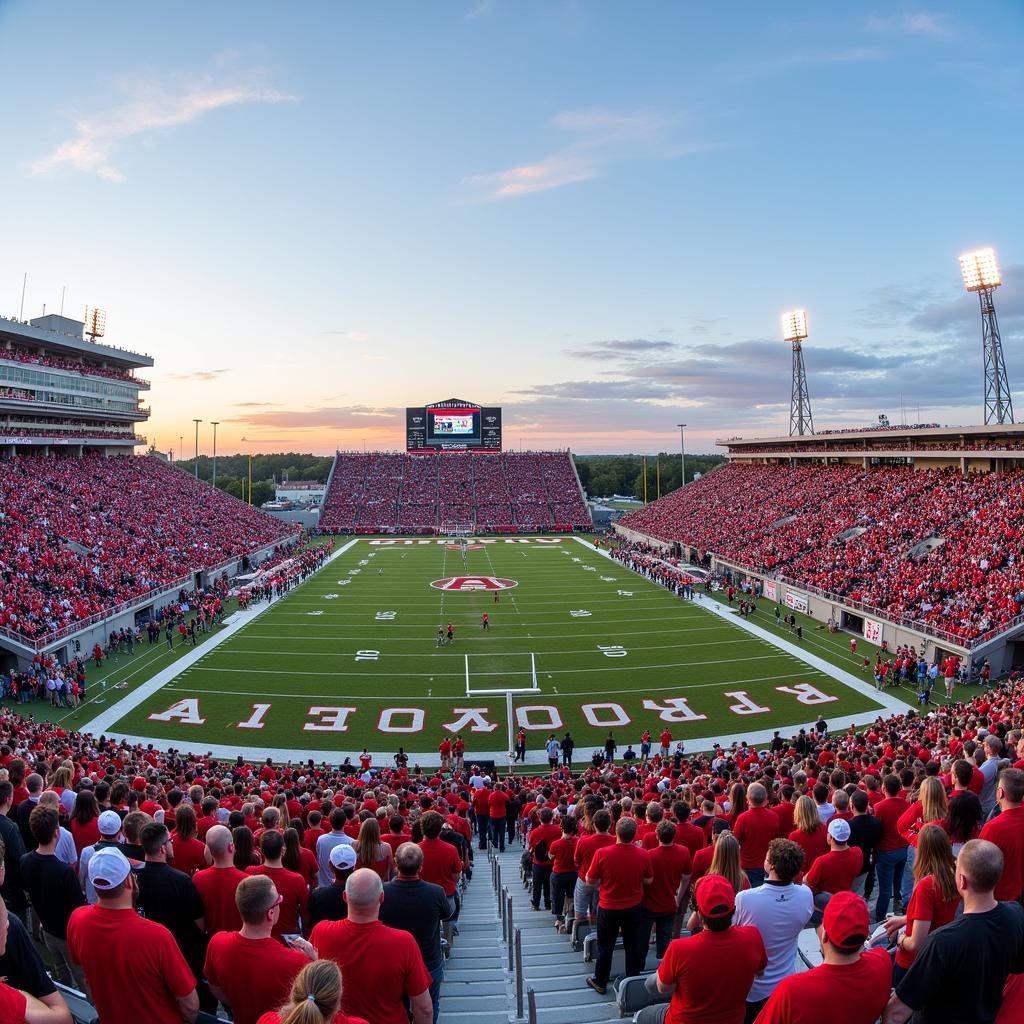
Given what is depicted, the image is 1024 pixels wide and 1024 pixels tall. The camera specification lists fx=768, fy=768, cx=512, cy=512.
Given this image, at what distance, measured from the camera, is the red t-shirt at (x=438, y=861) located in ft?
21.8

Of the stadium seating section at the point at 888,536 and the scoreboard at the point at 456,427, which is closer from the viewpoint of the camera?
the stadium seating section at the point at 888,536

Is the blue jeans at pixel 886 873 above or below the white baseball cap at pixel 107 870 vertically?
below

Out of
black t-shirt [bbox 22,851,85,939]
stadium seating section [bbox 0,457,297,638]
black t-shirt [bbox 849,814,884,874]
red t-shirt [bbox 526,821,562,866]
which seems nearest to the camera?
black t-shirt [bbox 22,851,85,939]

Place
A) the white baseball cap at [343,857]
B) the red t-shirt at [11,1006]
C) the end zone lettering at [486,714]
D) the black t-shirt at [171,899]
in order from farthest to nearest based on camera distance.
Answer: the end zone lettering at [486,714], the black t-shirt at [171,899], the white baseball cap at [343,857], the red t-shirt at [11,1006]

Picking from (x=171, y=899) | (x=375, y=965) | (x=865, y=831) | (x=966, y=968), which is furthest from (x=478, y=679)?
(x=966, y=968)

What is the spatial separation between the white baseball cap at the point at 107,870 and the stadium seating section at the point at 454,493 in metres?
72.0

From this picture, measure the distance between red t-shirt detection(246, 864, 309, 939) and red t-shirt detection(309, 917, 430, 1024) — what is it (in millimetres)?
1670

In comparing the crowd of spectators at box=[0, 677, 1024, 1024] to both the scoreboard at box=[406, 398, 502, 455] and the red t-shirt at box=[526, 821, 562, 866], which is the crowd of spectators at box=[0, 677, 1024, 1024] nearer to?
the red t-shirt at box=[526, 821, 562, 866]

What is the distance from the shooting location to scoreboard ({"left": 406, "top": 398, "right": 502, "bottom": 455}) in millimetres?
85438

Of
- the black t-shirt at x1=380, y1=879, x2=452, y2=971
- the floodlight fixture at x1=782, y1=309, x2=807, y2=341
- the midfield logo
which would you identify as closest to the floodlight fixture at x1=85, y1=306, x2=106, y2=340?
the midfield logo

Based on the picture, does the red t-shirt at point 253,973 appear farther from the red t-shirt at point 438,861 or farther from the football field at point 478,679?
the football field at point 478,679

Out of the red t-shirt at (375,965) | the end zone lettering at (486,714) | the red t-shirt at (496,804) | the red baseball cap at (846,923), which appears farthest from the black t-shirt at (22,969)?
the end zone lettering at (486,714)

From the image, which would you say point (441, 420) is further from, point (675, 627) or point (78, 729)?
point (78, 729)

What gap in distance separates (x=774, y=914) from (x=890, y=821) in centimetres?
390
